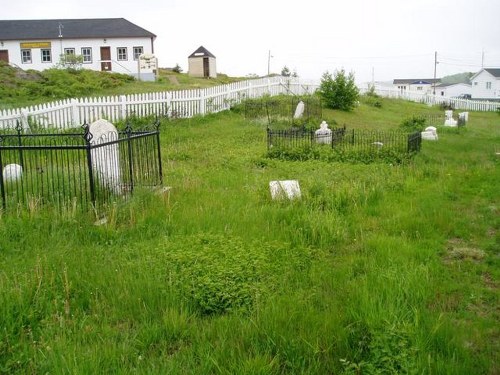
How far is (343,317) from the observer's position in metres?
4.36

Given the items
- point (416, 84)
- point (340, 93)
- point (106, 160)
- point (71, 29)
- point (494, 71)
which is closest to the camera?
point (106, 160)

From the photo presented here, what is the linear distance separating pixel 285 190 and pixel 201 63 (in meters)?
39.9

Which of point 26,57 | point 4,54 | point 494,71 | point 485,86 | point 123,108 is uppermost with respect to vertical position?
point 4,54

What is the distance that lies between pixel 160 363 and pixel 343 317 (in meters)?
1.56

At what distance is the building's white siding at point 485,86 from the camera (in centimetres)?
7612

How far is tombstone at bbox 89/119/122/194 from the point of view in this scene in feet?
28.6

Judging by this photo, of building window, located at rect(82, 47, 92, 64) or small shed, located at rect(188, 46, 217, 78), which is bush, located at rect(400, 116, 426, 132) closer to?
small shed, located at rect(188, 46, 217, 78)

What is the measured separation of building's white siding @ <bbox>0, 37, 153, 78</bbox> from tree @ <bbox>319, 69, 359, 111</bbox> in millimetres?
21308

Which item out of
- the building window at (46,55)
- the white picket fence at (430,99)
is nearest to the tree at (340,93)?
the white picket fence at (430,99)

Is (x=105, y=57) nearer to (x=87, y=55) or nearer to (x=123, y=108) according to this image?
(x=87, y=55)

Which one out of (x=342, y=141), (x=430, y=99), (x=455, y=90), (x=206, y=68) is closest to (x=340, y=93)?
(x=342, y=141)

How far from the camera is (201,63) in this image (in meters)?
46.8

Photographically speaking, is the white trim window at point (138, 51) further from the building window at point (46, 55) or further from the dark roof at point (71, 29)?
the building window at point (46, 55)

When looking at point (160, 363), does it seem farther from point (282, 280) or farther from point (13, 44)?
point (13, 44)
